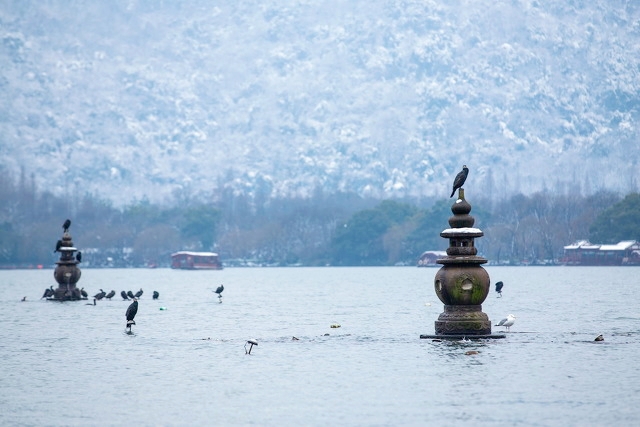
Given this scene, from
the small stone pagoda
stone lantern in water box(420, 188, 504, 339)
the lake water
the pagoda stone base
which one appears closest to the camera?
the lake water

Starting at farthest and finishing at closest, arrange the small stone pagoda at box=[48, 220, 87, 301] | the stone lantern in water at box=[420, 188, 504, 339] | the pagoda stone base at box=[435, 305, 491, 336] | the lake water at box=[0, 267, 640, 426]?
the small stone pagoda at box=[48, 220, 87, 301], the pagoda stone base at box=[435, 305, 491, 336], the stone lantern in water at box=[420, 188, 504, 339], the lake water at box=[0, 267, 640, 426]

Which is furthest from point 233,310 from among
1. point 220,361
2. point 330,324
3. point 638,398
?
point 638,398

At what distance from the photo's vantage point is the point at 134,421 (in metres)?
36.3

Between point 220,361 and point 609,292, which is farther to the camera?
point 609,292

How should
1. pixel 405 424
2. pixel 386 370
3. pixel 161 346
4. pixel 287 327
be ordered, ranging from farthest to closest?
pixel 287 327 → pixel 161 346 → pixel 386 370 → pixel 405 424

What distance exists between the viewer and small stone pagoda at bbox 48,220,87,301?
274 ft

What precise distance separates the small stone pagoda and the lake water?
7.23 metres

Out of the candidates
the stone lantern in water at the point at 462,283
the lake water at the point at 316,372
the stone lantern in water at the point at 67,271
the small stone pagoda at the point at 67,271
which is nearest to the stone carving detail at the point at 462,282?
the stone lantern in water at the point at 462,283

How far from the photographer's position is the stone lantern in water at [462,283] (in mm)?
50312

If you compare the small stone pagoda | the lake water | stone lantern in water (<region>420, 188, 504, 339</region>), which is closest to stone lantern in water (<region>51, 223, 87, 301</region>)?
the small stone pagoda

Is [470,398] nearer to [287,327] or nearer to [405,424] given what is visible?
[405,424]

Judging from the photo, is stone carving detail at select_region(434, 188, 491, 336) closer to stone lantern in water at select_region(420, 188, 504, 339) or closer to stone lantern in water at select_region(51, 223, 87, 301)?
stone lantern in water at select_region(420, 188, 504, 339)

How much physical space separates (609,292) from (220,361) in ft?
203

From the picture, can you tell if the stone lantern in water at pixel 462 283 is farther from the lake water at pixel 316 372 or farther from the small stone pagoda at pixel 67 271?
the small stone pagoda at pixel 67 271
